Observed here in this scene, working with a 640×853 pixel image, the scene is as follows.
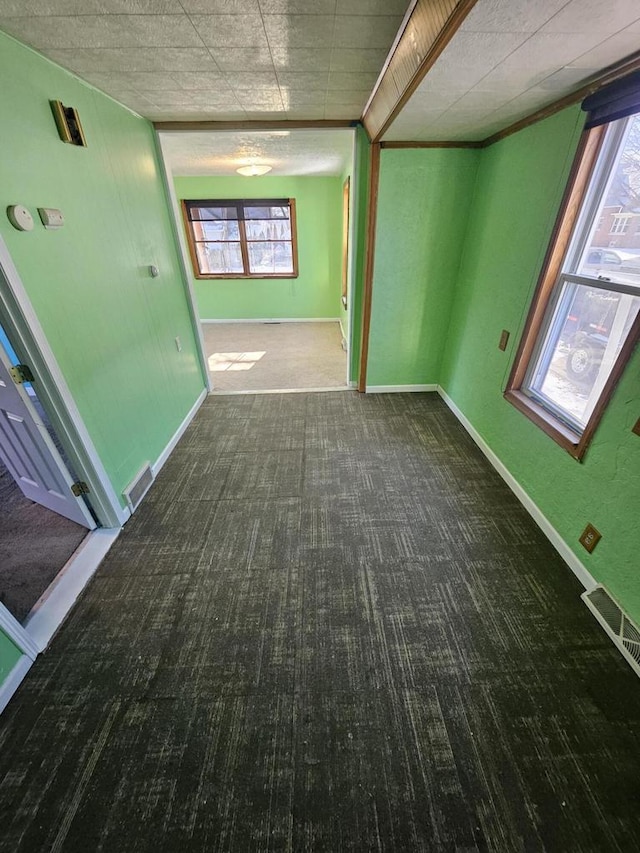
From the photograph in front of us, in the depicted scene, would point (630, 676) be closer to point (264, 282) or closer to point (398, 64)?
point (398, 64)

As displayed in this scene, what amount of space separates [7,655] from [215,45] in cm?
254

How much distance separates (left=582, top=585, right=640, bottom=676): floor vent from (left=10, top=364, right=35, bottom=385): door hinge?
2687 mm

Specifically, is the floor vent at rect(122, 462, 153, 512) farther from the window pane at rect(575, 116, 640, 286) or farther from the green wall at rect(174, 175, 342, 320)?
the green wall at rect(174, 175, 342, 320)

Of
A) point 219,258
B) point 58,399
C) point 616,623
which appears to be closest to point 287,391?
point 58,399

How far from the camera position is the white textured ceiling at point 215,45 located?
3.81ft

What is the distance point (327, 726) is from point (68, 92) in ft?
9.69

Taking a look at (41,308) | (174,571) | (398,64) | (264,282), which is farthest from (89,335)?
(264,282)

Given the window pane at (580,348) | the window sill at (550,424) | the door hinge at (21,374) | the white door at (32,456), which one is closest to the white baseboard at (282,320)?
the window sill at (550,424)

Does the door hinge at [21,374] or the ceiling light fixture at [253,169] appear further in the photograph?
the ceiling light fixture at [253,169]

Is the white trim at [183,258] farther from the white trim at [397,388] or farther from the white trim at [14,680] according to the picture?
the white trim at [14,680]

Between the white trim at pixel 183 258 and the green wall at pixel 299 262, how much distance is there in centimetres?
298

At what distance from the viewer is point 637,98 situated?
125 centimetres

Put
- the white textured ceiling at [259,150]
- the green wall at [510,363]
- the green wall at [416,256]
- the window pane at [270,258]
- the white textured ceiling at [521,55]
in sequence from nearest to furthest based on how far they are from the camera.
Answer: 1. the white textured ceiling at [521,55]
2. the green wall at [510,363]
3. the green wall at [416,256]
4. the white textured ceiling at [259,150]
5. the window pane at [270,258]

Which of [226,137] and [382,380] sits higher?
[226,137]
